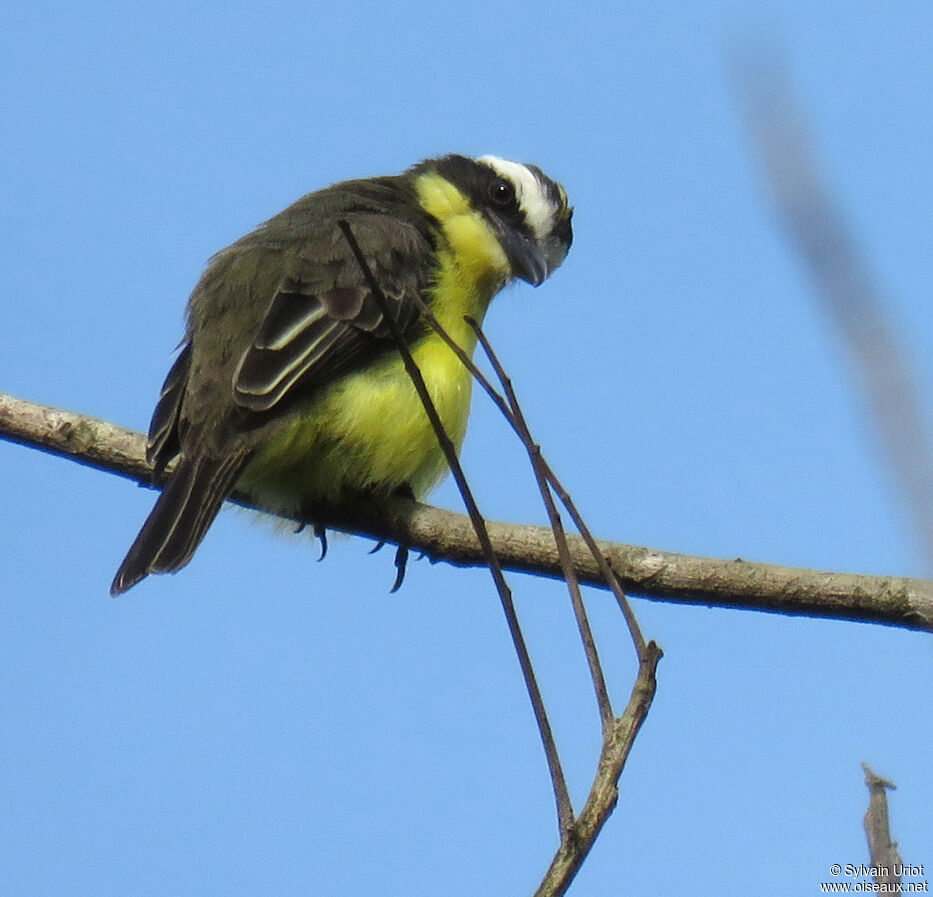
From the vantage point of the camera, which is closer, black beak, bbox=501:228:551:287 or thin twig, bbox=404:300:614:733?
thin twig, bbox=404:300:614:733

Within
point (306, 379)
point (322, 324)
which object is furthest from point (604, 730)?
point (322, 324)

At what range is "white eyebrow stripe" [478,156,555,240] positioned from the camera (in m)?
6.52

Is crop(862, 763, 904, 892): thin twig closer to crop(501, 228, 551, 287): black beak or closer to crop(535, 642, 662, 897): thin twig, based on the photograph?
crop(535, 642, 662, 897): thin twig

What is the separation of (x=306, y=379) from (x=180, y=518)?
2.09 ft

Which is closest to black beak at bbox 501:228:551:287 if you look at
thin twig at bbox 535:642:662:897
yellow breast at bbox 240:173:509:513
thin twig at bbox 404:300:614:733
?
yellow breast at bbox 240:173:509:513

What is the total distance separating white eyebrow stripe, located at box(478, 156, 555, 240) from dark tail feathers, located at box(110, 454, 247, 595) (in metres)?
2.22

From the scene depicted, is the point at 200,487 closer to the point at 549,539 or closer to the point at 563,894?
the point at 549,539

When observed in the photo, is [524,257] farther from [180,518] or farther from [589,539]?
[589,539]

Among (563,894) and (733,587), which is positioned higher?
(563,894)

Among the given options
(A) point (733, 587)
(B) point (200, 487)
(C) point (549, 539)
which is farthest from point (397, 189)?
(A) point (733, 587)

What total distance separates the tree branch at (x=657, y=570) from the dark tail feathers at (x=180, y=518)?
42 cm

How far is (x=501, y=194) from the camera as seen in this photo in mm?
6543

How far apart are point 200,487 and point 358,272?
Answer: 1050 millimetres

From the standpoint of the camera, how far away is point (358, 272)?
5.35 metres
